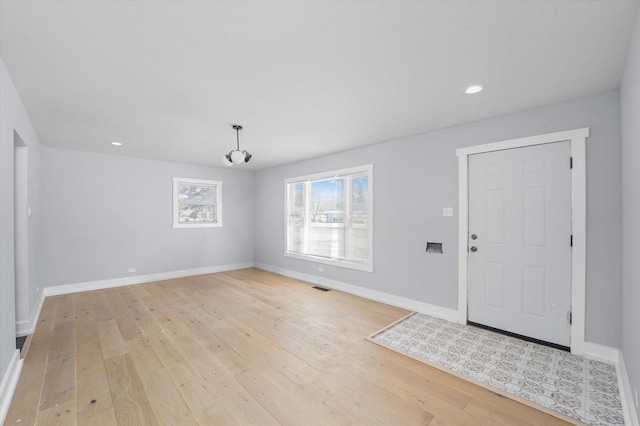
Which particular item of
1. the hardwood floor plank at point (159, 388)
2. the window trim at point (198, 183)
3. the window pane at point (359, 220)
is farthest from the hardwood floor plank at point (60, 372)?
the window pane at point (359, 220)

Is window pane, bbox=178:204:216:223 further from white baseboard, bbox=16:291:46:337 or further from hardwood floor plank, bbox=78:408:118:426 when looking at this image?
hardwood floor plank, bbox=78:408:118:426

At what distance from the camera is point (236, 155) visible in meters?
3.62

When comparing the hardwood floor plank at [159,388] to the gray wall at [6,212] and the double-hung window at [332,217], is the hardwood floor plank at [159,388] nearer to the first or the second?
the gray wall at [6,212]

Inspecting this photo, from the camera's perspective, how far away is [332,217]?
5.38m

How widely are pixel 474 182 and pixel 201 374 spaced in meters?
3.64

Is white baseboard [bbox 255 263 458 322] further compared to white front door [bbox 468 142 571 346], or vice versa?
white baseboard [bbox 255 263 458 322]

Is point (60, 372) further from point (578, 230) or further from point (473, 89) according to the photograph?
point (578, 230)

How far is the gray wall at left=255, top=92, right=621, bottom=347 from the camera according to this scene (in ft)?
8.38

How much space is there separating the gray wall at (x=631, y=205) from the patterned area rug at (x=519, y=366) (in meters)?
0.28

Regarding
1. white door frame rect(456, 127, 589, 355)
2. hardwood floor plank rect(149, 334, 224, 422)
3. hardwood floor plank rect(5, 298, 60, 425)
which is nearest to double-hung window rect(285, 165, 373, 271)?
white door frame rect(456, 127, 589, 355)

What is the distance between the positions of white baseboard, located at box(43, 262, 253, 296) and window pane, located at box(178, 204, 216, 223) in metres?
1.16

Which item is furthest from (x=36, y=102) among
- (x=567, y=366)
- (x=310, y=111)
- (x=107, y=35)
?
(x=567, y=366)

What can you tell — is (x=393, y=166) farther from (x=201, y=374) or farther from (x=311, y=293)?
(x=201, y=374)

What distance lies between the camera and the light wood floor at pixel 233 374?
188cm
